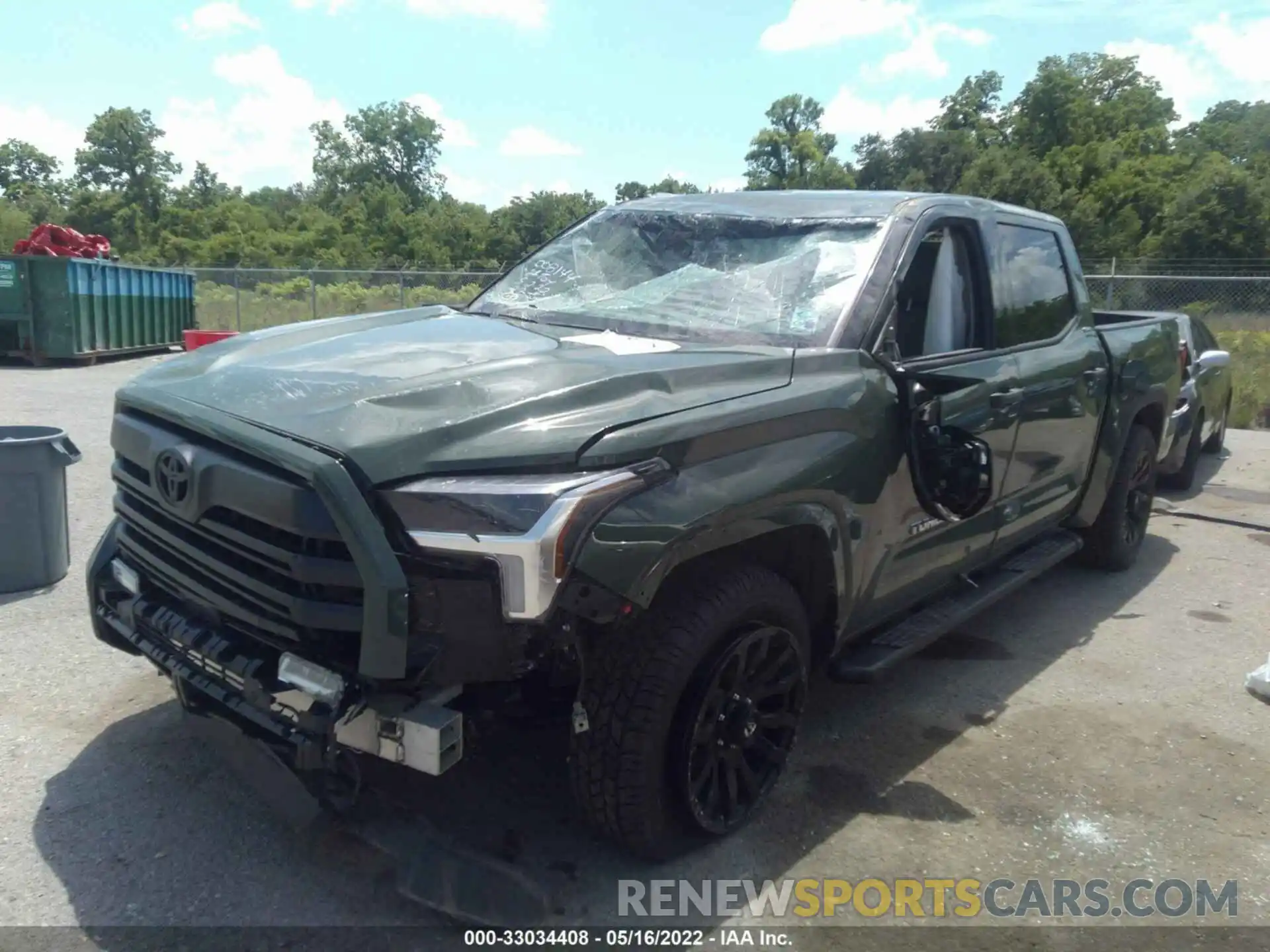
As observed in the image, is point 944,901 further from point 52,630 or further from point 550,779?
point 52,630

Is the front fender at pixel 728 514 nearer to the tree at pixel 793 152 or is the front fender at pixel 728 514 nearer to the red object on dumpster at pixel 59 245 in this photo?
the red object on dumpster at pixel 59 245

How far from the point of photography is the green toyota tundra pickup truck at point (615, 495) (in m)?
2.42

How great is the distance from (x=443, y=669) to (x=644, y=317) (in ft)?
5.58

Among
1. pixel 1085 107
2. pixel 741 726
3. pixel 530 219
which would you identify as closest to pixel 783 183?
pixel 1085 107

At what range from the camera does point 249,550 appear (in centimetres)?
261

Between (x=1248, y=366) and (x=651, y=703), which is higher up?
(x=1248, y=366)

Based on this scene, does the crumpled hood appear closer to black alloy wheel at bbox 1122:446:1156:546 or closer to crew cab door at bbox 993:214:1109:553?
crew cab door at bbox 993:214:1109:553

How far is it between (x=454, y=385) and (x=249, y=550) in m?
0.68

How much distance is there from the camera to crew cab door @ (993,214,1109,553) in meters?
4.33

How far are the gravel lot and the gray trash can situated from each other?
0.45 feet

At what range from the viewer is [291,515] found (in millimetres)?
2432

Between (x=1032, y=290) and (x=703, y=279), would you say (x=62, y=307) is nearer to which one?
(x=703, y=279)

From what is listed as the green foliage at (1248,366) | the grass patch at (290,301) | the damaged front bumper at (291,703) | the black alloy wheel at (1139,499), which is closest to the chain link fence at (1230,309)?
the green foliage at (1248,366)

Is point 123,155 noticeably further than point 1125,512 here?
Yes
